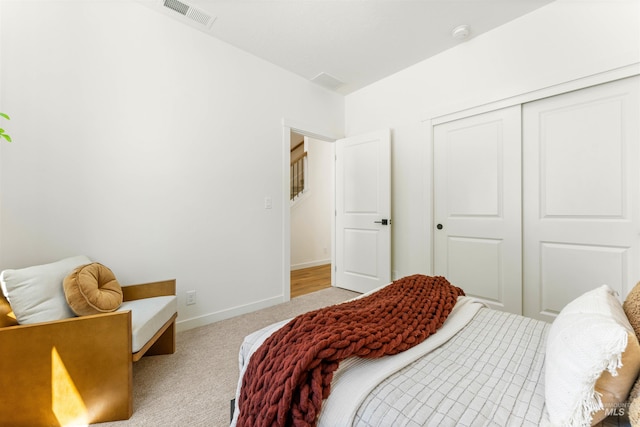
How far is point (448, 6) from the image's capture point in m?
2.12

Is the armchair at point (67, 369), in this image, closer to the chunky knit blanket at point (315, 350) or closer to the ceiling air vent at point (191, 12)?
the chunky knit blanket at point (315, 350)

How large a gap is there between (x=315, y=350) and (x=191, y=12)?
2.77 meters

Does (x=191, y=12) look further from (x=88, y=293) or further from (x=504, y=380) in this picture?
(x=504, y=380)

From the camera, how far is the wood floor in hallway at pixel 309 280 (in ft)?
11.7

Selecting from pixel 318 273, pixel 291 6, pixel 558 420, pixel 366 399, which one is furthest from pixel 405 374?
pixel 318 273

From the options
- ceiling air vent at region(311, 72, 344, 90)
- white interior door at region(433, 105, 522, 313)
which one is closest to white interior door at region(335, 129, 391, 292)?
white interior door at region(433, 105, 522, 313)

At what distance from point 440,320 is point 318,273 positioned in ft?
11.5

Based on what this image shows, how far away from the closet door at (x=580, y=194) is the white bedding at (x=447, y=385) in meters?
1.51

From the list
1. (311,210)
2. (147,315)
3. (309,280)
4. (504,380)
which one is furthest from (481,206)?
(311,210)

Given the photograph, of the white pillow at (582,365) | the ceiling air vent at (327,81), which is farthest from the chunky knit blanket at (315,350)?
the ceiling air vent at (327,81)

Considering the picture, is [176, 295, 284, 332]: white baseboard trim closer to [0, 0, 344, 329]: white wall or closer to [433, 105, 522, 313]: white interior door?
[0, 0, 344, 329]: white wall

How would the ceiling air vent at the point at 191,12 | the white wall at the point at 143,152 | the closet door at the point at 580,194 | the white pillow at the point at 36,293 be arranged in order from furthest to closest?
the ceiling air vent at the point at 191,12, the closet door at the point at 580,194, the white wall at the point at 143,152, the white pillow at the point at 36,293

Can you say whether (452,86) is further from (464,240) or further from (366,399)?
(366,399)

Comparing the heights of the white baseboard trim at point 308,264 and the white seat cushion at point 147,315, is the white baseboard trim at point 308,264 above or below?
below
